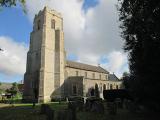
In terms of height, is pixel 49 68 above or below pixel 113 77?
above

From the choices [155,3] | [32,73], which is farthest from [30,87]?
[155,3]

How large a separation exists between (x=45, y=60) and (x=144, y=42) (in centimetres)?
4203

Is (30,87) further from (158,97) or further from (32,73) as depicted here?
(158,97)

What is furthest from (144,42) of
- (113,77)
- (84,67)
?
(113,77)

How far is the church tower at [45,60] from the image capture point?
172 feet

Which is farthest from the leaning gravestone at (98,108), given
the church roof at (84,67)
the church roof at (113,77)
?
the church roof at (113,77)

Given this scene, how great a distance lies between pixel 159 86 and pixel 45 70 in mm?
41495

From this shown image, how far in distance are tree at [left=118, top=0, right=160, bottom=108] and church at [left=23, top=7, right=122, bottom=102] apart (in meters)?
37.7

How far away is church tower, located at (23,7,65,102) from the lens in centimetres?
5244

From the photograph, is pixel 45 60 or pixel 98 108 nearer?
pixel 98 108

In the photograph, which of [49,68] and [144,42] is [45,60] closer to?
[49,68]

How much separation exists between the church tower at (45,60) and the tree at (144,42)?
124 feet

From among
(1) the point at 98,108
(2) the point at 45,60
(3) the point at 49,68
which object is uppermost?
(2) the point at 45,60

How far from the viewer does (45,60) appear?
5347cm
